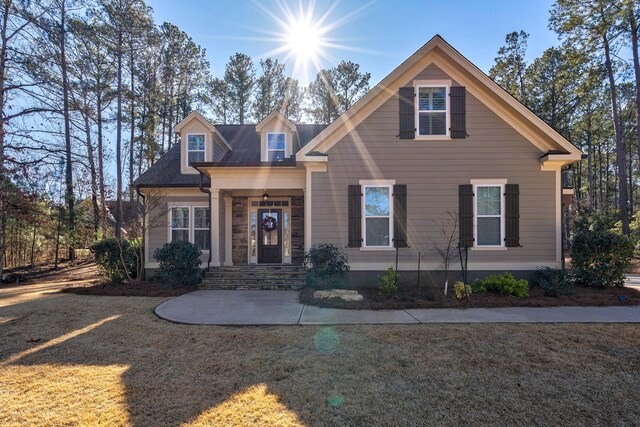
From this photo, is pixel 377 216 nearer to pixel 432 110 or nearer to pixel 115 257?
pixel 432 110

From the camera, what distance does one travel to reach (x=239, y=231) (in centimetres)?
1213

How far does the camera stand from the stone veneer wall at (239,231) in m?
12.1

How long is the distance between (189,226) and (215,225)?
5.76 ft

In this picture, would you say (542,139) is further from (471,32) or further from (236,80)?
(236,80)

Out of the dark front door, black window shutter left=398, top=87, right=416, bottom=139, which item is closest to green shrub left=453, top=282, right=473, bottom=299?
black window shutter left=398, top=87, right=416, bottom=139

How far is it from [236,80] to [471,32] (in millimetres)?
17263

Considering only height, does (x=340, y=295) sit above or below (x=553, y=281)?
below

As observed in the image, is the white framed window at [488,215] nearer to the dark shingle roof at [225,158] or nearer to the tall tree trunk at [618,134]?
the dark shingle roof at [225,158]

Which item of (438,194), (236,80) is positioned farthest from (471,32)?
(236,80)

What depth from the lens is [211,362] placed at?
4.17 m

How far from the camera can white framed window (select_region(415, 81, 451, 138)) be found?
9.32 m

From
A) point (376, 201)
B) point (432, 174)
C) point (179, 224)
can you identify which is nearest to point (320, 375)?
point (376, 201)

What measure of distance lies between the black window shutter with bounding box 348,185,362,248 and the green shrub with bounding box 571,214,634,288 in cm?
597

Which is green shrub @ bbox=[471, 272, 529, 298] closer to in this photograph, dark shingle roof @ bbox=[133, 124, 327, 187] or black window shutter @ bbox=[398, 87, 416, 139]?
black window shutter @ bbox=[398, 87, 416, 139]
